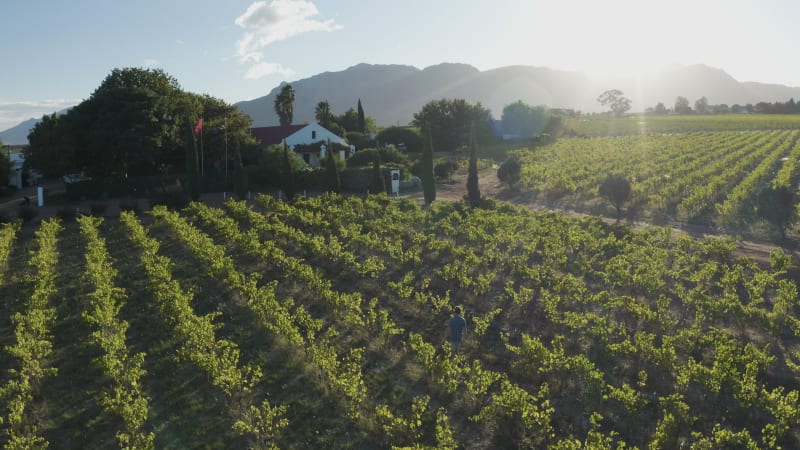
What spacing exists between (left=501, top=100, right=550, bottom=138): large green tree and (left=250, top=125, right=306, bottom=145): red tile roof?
41.1 meters

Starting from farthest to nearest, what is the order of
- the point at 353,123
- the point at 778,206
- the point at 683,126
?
the point at 683,126 < the point at 353,123 < the point at 778,206

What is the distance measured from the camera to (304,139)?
175 ft

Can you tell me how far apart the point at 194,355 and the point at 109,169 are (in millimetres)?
33028

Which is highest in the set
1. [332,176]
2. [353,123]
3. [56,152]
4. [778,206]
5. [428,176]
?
[353,123]

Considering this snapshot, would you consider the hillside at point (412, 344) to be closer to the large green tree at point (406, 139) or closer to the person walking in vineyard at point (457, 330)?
the person walking in vineyard at point (457, 330)

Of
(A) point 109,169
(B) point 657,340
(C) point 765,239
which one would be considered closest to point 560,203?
(C) point 765,239

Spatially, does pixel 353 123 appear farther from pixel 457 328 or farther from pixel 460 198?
pixel 457 328

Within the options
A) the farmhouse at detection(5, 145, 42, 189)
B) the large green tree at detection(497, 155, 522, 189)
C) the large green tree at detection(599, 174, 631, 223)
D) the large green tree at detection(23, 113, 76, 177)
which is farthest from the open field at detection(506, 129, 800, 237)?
the farmhouse at detection(5, 145, 42, 189)

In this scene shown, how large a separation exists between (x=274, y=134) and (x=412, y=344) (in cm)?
4811

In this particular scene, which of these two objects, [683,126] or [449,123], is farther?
[683,126]

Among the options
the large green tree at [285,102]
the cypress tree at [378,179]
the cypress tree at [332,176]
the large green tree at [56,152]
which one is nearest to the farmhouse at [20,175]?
the large green tree at [56,152]

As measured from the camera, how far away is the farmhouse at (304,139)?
52156 millimetres

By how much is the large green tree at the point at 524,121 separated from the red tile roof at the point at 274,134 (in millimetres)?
41078

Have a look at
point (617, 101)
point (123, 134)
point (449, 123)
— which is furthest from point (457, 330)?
point (617, 101)
